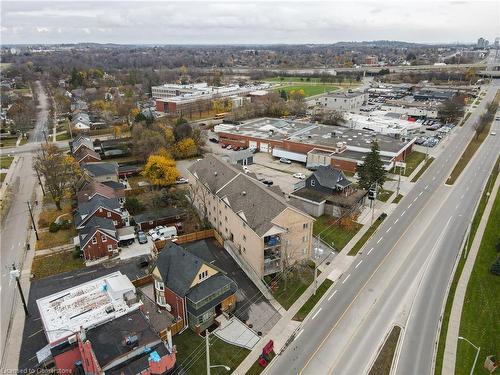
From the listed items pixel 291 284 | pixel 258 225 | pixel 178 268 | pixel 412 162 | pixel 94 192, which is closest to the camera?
pixel 178 268

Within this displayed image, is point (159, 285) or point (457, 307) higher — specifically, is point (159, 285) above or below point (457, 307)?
above

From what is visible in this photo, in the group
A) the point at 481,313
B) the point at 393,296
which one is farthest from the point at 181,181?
the point at 481,313

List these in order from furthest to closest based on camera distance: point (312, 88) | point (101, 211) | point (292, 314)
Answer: point (312, 88), point (101, 211), point (292, 314)

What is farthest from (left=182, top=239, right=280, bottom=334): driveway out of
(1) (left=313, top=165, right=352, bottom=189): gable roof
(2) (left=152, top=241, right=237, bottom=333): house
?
(1) (left=313, top=165, right=352, bottom=189): gable roof

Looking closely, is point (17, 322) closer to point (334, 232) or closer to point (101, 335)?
point (101, 335)

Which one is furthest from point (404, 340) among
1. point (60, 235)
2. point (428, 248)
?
point (60, 235)

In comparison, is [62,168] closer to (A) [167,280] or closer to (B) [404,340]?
(A) [167,280]

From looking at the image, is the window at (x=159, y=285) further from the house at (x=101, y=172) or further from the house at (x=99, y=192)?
the house at (x=101, y=172)
